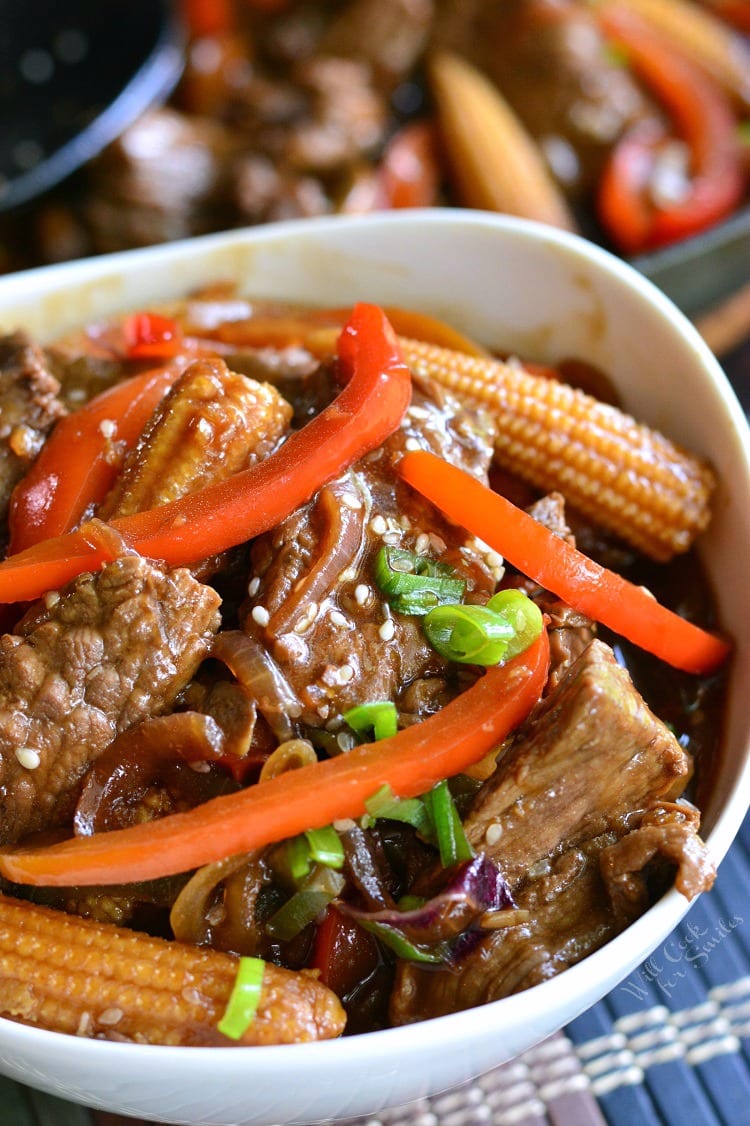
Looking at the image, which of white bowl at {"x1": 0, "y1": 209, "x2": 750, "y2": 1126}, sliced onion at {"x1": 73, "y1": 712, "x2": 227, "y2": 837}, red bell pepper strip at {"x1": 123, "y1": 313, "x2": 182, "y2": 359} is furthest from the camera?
red bell pepper strip at {"x1": 123, "y1": 313, "x2": 182, "y2": 359}

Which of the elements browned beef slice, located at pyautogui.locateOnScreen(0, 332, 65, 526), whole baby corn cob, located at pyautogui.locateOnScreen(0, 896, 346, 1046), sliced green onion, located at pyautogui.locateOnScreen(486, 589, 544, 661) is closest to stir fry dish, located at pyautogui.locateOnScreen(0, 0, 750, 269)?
browned beef slice, located at pyautogui.locateOnScreen(0, 332, 65, 526)

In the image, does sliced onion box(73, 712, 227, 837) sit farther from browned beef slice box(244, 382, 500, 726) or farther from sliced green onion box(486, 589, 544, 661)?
sliced green onion box(486, 589, 544, 661)

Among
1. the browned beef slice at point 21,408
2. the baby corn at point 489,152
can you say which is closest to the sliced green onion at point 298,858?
the browned beef slice at point 21,408

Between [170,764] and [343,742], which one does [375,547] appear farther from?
[170,764]

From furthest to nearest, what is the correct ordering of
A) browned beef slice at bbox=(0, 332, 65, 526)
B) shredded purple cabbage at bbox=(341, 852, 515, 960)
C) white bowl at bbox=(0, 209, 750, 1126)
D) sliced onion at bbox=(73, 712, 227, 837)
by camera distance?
browned beef slice at bbox=(0, 332, 65, 526) → sliced onion at bbox=(73, 712, 227, 837) → shredded purple cabbage at bbox=(341, 852, 515, 960) → white bowl at bbox=(0, 209, 750, 1126)

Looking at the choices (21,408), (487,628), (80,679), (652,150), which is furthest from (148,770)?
(652,150)

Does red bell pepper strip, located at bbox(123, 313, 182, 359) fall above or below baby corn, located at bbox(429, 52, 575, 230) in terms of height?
below
